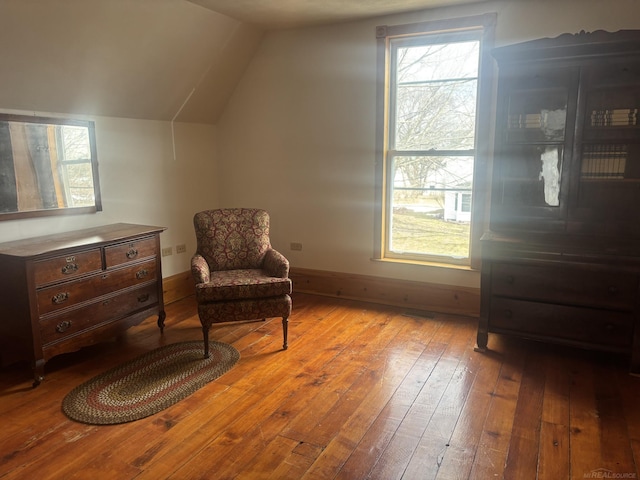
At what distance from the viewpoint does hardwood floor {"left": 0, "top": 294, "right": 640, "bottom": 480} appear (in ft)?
6.63

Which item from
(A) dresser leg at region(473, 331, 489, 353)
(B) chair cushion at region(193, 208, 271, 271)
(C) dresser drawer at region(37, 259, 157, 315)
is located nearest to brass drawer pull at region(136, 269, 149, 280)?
(C) dresser drawer at region(37, 259, 157, 315)

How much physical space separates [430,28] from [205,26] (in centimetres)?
178

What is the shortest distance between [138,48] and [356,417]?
292cm

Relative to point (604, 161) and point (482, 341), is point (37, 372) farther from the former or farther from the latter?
point (604, 161)

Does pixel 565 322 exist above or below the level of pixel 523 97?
below

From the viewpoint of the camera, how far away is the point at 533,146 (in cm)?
310

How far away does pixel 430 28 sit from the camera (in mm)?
3680

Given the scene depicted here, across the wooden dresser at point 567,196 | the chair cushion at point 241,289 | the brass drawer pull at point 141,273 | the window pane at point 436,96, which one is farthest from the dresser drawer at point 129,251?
the wooden dresser at point 567,196

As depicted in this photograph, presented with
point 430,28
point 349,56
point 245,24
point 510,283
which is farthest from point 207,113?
point 510,283

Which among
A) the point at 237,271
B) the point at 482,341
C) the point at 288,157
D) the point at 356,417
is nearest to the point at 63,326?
the point at 237,271

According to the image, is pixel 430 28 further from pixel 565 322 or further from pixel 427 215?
pixel 565 322

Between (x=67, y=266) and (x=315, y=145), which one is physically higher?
(x=315, y=145)

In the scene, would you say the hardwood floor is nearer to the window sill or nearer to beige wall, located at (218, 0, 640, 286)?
the window sill

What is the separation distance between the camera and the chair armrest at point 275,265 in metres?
3.36
